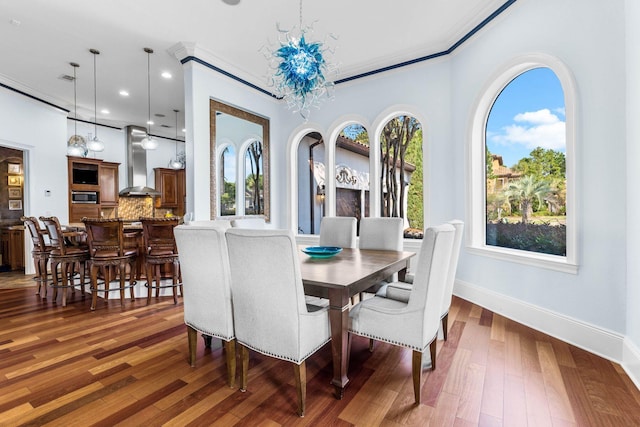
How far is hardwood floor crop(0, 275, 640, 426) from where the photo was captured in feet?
5.42

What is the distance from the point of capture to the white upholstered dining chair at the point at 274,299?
1.57 metres

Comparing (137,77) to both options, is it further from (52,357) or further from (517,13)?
(517,13)

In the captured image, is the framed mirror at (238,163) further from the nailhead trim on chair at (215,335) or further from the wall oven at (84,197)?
the wall oven at (84,197)

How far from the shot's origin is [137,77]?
4.79 metres

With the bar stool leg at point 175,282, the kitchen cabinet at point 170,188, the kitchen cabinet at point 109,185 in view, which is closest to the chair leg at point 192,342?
the bar stool leg at point 175,282

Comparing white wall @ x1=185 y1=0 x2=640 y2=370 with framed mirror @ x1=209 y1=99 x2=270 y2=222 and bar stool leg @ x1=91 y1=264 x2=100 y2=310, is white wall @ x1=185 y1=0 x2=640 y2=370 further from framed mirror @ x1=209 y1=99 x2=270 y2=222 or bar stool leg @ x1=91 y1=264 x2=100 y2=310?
bar stool leg @ x1=91 y1=264 x2=100 y2=310

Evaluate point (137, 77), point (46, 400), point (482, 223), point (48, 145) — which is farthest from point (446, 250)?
point (48, 145)

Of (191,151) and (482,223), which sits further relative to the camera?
(191,151)

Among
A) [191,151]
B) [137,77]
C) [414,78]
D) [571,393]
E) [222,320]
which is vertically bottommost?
[571,393]

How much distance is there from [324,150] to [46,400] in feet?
14.2

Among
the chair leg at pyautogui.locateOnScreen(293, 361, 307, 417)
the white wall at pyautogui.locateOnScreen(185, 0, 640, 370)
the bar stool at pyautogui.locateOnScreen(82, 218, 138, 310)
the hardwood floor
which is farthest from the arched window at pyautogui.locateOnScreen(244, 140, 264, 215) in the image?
the chair leg at pyautogui.locateOnScreen(293, 361, 307, 417)

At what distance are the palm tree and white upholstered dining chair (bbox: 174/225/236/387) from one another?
299 centimetres

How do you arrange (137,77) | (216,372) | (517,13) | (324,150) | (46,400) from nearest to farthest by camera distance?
(46,400) → (216,372) → (517,13) → (137,77) → (324,150)

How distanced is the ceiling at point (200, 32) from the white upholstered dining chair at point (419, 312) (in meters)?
2.75
